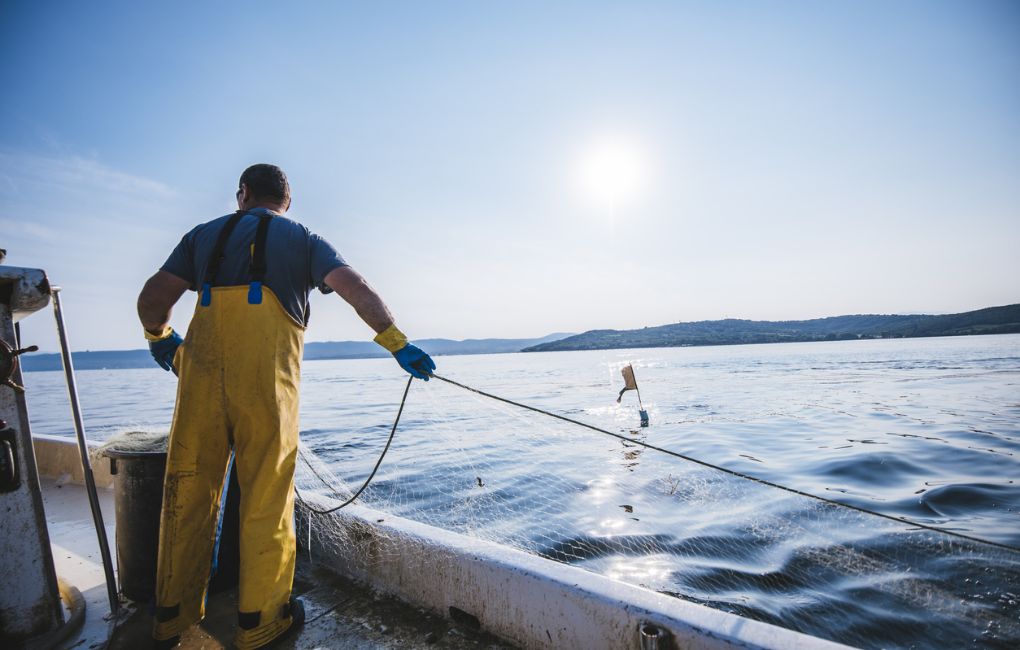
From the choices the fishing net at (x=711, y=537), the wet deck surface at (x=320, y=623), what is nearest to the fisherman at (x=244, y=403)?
the wet deck surface at (x=320, y=623)

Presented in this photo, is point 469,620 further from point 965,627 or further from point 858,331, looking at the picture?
point 858,331

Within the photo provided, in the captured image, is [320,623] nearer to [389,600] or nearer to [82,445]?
[389,600]

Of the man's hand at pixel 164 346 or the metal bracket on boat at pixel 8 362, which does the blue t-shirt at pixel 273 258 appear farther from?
the metal bracket on boat at pixel 8 362

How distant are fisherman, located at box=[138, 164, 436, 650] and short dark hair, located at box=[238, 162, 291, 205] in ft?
0.67

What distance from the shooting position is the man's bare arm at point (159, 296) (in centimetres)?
228

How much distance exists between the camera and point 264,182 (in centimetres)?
243

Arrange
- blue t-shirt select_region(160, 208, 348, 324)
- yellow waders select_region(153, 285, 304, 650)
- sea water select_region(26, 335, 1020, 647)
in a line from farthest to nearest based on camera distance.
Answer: sea water select_region(26, 335, 1020, 647) → blue t-shirt select_region(160, 208, 348, 324) → yellow waders select_region(153, 285, 304, 650)

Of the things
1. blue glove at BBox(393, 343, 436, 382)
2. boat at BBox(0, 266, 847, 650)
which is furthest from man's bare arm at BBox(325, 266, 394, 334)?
boat at BBox(0, 266, 847, 650)

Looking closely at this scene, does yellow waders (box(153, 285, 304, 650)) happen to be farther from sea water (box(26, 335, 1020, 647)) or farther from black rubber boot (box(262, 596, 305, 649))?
sea water (box(26, 335, 1020, 647))

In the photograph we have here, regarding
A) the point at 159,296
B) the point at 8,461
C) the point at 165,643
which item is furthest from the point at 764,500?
the point at 8,461

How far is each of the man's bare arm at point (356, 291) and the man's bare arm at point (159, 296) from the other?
801 millimetres

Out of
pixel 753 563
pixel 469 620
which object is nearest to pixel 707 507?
pixel 753 563

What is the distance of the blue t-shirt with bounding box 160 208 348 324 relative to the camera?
212cm

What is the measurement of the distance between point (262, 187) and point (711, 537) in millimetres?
4808
